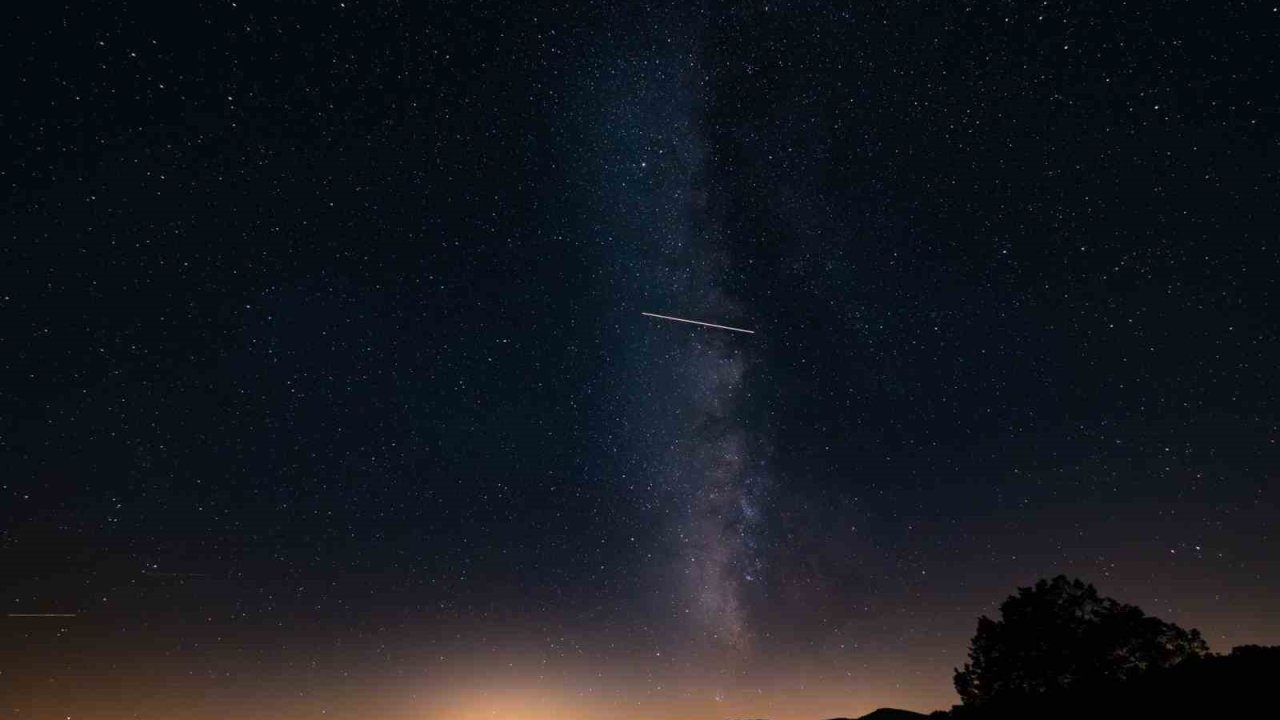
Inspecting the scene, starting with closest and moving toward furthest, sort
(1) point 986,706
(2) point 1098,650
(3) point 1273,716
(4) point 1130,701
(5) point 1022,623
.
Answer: (3) point 1273,716 → (4) point 1130,701 → (1) point 986,706 → (2) point 1098,650 → (5) point 1022,623

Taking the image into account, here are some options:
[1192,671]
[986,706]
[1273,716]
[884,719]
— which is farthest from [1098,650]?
[884,719]

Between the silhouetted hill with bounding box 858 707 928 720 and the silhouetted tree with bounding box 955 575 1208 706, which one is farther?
the silhouetted hill with bounding box 858 707 928 720

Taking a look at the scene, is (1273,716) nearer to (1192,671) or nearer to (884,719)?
(1192,671)

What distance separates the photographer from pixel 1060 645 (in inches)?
802

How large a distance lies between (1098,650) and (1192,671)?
6.74 meters

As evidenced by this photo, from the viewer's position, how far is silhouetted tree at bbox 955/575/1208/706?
1944 cm

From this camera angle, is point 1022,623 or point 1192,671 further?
point 1022,623

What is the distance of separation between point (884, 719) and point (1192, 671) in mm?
109664

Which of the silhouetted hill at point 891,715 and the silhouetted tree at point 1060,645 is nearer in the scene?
the silhouetted tree at point 1060,645

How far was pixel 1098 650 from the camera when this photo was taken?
19781mm

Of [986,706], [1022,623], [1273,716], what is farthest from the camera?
[1022,623]

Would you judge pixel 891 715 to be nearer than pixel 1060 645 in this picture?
No

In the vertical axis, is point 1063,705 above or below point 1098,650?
below

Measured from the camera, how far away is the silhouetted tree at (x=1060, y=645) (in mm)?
19438
